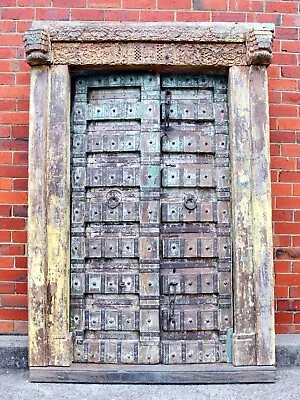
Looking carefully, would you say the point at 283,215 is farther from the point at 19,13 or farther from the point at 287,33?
the point at 19,13

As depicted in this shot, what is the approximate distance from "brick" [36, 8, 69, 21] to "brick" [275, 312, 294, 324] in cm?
241

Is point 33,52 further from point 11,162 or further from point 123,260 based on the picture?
point 123,260

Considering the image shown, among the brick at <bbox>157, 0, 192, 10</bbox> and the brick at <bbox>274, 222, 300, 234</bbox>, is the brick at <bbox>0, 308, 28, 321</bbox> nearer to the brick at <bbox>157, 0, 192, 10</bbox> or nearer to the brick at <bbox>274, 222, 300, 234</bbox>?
the brick at <bbox>274, 222, 300, 234</bbox>

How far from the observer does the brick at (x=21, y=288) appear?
3.18 m

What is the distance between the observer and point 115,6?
324 cm

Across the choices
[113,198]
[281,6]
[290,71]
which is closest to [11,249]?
[113,198]

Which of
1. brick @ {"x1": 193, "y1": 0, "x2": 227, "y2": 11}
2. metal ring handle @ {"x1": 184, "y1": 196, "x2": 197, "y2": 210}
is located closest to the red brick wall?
brick @ {"x1": 193, "y1": 0, "x2": 227, "y2": 11}

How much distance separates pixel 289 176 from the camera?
3.24 m

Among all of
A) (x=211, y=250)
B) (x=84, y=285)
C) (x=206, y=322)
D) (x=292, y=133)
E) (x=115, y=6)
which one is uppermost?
(x=115, y=6)

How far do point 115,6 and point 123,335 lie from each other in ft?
6.97

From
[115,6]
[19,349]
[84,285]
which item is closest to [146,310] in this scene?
[84,285]

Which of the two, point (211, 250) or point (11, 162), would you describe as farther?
point (11, 162)

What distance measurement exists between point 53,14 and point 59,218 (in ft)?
4.51

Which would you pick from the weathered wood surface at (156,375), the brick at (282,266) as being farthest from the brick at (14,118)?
the brick at (282,266)
